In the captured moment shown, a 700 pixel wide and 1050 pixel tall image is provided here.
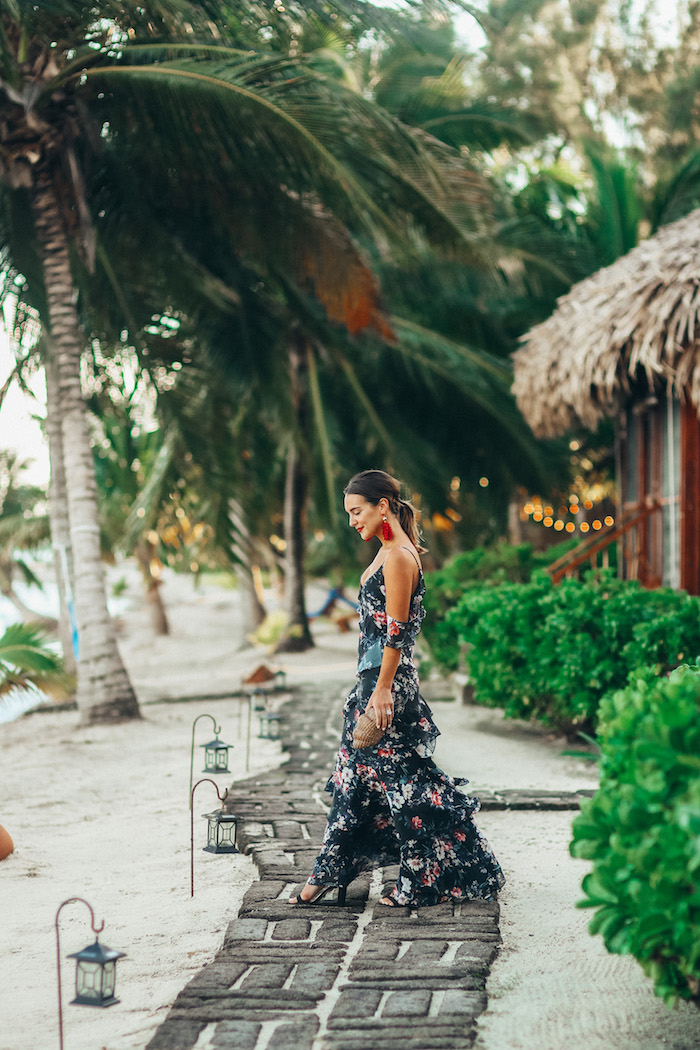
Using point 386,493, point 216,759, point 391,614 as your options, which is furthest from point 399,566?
point 216,759

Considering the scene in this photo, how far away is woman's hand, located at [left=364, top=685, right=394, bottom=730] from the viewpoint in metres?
3.62

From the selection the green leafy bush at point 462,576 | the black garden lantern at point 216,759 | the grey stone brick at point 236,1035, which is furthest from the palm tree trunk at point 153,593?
the grey stone brick at point 236,1035

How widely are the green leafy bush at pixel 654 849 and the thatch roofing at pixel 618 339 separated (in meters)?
5.03

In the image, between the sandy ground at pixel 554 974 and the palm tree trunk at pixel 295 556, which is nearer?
the sandy ground at pixel 554 974

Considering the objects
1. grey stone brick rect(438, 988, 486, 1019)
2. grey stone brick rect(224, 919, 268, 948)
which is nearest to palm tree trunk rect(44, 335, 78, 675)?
grey stone brick rect(224, 919, 268, 948)

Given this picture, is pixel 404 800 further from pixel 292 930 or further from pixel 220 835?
pixel 220 835

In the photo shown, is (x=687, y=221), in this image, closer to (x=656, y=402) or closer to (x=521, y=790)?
(x=656, y=402)

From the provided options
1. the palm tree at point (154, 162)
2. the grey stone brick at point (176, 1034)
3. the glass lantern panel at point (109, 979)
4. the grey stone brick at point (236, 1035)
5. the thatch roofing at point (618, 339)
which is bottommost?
the grey stone brick at point (176, 1034)

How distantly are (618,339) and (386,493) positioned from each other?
14.7 feet

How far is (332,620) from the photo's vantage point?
2302 centimetres

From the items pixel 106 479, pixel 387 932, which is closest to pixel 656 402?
pixel 387 932

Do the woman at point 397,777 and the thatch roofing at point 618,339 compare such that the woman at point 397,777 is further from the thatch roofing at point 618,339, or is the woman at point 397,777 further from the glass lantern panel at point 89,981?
the thatch roofing at point 618,339

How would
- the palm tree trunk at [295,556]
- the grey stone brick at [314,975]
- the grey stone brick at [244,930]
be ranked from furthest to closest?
the palm tree trunk at [295,556]
the grey stone brick at [244,930]
the grey stone brick at [314,975]

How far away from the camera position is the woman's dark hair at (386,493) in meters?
3.73
